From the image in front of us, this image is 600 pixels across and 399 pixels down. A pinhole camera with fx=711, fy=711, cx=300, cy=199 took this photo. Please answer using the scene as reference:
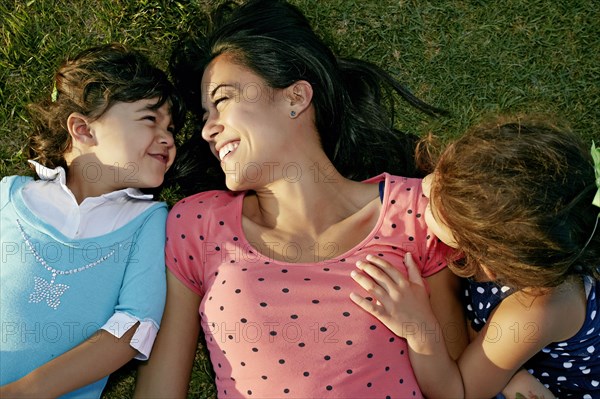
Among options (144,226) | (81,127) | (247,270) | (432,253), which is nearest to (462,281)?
(432,253)

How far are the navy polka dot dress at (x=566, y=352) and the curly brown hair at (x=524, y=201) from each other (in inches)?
10.4

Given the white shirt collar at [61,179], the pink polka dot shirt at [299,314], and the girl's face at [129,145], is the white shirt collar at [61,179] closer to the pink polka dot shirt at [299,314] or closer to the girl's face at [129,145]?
the girl's face at [129,145]

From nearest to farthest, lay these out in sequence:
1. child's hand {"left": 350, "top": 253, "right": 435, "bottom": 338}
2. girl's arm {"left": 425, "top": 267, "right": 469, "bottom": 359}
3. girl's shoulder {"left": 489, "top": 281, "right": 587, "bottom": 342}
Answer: girl's shoulder {"left": 489, "top": 281, "right": 587, "bottom": 342}, child's hand {"left": 350, "top": 253, "right": 435, "bottom": 338}, girl's arm {"left": 425, "top": 267, "right": 469, "bottom": 359}

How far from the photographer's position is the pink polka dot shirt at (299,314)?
2688 mm

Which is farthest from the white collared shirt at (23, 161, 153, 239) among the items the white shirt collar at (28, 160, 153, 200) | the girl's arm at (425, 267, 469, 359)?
the girl's arm at (425, 267, 469, 359)

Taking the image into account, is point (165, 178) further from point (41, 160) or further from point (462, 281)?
point (462, 281)

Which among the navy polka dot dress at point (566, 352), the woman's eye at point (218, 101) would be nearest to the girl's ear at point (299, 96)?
the woman's eye at point (218, 101)

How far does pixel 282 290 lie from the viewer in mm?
2742

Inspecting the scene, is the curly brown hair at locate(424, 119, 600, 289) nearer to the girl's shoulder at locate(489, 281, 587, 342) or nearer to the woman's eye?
the girl's shoulder at locate(489, 281, 587, 342)

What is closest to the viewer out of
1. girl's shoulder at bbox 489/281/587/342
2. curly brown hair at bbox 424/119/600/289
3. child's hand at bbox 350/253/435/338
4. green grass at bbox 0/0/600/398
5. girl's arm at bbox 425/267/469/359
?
curly brown hair at bbox 424/119/600/289

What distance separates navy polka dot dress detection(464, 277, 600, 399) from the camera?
2.72 metres

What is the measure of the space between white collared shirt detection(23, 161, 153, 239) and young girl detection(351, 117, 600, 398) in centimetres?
107

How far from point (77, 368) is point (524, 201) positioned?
1.79 m

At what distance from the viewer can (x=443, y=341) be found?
2.85m
